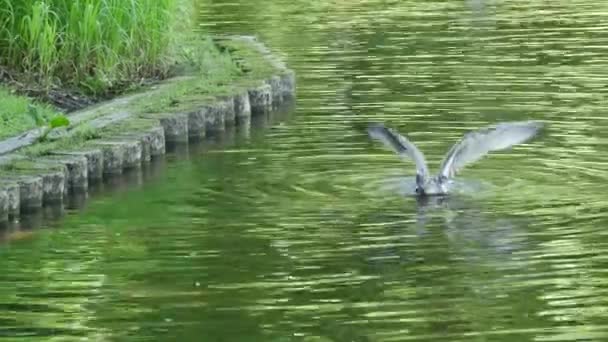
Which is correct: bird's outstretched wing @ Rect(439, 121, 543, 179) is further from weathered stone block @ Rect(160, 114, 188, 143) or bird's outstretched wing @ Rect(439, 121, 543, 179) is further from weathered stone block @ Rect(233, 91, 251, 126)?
weathered stone block @ Rect(233, 91, 251, 126)

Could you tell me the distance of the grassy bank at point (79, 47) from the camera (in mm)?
15555

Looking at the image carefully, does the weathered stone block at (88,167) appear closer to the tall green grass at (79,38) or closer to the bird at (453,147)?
the bird at (453,147)

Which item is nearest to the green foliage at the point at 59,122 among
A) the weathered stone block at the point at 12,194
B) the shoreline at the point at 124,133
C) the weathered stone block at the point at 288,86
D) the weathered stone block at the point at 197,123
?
the shoreline at the point at 124,133

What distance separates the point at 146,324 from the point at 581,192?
407cm

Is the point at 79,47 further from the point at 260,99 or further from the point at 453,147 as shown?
the point at 453,147

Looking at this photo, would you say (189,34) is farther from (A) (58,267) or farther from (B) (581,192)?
(A) (58,267)

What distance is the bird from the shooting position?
1184 centimetres

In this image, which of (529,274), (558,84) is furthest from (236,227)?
(558,84)

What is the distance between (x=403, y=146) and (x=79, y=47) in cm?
474

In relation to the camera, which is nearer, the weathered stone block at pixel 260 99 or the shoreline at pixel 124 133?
the shoreline at pixel 124 133

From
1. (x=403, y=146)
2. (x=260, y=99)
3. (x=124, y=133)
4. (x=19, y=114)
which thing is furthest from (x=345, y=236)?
(x=260, y=99)

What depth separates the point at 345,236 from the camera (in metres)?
10.7

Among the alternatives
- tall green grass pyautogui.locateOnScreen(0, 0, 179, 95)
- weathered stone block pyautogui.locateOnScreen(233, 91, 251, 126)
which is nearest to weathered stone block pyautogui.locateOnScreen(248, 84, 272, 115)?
weathered stone block pyautogui.locateOnScreen(233, 91, 251, 126)

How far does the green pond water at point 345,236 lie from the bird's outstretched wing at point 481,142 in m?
0.22
